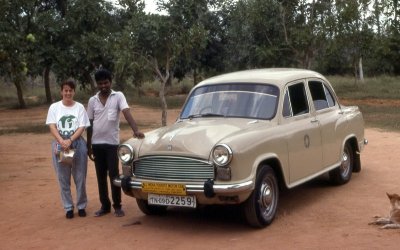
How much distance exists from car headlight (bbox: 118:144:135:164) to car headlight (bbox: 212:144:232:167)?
3.38 ft

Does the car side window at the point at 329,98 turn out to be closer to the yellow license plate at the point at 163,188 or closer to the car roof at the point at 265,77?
the car roof at the point at 265,77

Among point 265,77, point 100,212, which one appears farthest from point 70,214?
point 265,77

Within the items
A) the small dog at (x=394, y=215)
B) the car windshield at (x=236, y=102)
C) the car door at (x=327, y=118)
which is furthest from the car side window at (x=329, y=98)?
the small dog at (x=394, y=215)

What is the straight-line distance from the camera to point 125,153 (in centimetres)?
641

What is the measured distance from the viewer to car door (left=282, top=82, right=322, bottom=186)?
6.73m

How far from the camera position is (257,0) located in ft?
83.6

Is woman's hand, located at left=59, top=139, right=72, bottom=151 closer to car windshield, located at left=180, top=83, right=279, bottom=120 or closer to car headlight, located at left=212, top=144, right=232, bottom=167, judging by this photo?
car windshield, located at left=180, top=83, right=279, bottom=120

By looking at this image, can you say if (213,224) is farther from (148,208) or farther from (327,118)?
(327,118)

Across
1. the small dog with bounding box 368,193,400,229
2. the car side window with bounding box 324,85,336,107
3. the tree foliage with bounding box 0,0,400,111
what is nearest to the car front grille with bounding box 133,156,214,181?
the small dog with bounding box 368,193,400,229

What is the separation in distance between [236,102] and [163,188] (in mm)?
1563

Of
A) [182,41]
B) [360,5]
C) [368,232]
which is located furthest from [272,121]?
[360,5]

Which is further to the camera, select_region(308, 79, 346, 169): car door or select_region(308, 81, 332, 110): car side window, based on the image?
select_region(308, 81, 332, 110): car side window

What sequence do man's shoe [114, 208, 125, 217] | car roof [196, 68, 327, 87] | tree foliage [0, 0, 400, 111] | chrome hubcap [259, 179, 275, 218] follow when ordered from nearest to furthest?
chrome hubcap [259, 179, 275, 218] → man's shoe [114, 208, 125, 217] → car roof [196, 68, 327, 87] → tree foliage [0, 0, 400, 111]

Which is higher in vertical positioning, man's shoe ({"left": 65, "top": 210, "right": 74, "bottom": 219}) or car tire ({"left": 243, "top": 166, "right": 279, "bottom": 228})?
car tire ({"left": 243, "top": 166, "right": 279, "bottom": 228})
